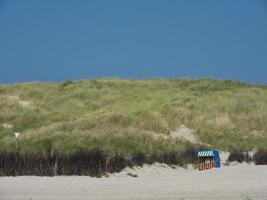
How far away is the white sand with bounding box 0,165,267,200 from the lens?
12.4 m

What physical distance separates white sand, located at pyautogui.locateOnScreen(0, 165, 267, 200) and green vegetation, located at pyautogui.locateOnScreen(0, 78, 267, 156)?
26.1 ft

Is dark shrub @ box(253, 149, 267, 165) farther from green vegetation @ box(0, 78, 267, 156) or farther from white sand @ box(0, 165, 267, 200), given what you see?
green vegetation @ box(0, 78, 267, 156)

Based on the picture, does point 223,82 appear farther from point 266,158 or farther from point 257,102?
point 266,158

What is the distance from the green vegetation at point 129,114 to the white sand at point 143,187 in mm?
7946

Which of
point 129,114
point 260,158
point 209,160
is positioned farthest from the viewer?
point 129,114

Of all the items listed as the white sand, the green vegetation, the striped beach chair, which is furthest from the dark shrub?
the green vegetation

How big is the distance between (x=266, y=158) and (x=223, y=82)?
32325 millimetres

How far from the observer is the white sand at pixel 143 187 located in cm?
1244

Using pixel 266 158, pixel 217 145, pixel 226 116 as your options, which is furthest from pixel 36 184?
pixel 226 116

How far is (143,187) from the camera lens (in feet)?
46.6

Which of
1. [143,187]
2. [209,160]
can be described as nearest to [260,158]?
[209,160]

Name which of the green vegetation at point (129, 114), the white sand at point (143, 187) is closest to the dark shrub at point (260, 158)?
the white sand at point (143, 187)

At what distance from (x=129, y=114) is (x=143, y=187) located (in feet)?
77.5

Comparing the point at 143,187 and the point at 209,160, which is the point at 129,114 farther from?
the point at 143,187
